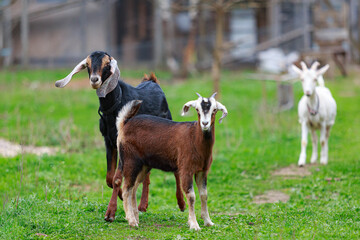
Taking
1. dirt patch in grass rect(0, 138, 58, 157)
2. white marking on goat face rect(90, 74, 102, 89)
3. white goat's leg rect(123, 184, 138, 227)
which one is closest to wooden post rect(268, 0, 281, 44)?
dirt patch in grass rect(0, 138, 58, 157)

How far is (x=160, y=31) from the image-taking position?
91.4 ft

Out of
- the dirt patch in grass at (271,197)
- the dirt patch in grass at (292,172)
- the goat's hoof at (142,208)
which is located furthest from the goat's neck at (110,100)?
the dirt patch in grass at (292,172)

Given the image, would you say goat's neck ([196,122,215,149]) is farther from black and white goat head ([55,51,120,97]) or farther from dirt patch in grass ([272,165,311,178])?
dirt patch in grass ([272,165,311,178])

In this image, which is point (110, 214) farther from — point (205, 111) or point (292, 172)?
point (292, 172)

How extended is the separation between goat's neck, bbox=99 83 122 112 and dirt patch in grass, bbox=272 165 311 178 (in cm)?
431

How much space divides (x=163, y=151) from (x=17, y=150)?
607cm

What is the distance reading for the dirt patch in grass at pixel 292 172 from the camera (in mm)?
11062

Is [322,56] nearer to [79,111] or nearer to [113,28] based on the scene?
[79,111]

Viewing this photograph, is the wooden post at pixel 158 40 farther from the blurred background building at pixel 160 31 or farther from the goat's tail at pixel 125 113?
the goat's tail at pixel 125 113

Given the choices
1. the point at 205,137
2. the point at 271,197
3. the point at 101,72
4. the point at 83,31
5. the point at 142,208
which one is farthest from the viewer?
the point at 83,31

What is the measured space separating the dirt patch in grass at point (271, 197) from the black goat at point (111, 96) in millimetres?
1676

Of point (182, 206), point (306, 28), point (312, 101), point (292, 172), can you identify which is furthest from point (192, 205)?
point (306, 28)

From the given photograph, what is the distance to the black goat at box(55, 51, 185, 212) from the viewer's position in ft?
25.6

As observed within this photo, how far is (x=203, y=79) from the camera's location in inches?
958
